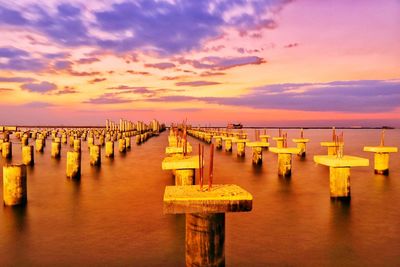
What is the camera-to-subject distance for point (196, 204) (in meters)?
5.17

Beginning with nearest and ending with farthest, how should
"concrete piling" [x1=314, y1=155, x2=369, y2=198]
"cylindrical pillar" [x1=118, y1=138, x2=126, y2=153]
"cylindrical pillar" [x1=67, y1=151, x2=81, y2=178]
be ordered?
1. "concrete piling" [x1=314, y1=155, x2=369, y2=198]
2. "cylindrical pillar" [x1=67, y1=151, x2=81, y2=178]
3. "cylindrical pillar" [x1=118, y1=138, x2=126, y2=153]

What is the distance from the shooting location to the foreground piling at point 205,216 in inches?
204

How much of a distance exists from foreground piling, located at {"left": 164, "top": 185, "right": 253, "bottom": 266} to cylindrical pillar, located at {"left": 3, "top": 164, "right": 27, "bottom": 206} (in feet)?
23.0

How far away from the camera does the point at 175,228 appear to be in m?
9.40

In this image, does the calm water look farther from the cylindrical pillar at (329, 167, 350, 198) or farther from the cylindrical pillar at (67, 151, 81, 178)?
the cylindrical pillar at (67, 151, 81, 178)

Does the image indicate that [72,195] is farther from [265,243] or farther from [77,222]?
[265,243]

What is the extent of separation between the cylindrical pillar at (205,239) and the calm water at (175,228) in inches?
84.7

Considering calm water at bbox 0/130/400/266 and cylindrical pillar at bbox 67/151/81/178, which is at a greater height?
cylindrical pillar at bbox 67/151/81/178

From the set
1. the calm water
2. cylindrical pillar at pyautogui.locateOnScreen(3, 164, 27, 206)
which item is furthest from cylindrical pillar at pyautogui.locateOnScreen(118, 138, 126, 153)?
cylindrical pillar at pyautogui.locateOnScreen(3, 164, 27, 206)

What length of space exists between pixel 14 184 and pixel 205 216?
7920 millimetres

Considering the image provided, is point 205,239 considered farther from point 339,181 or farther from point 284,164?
point 284,164

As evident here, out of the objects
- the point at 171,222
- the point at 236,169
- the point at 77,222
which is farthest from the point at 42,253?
the point at 236,169

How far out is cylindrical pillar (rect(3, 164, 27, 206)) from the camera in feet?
34.8

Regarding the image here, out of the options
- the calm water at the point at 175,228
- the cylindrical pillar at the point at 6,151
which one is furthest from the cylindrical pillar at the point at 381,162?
the cylindrical pillar at the point at 6,151
